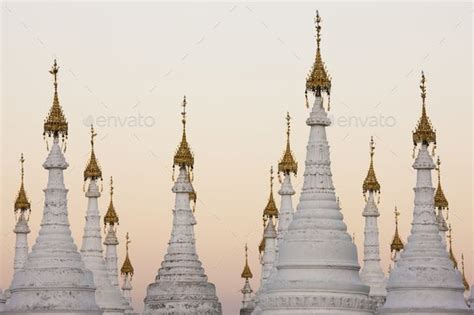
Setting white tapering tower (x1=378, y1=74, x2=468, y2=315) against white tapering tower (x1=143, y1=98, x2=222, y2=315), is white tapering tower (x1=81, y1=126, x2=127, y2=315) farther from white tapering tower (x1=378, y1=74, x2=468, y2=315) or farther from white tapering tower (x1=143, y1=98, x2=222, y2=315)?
white tapering tower (x1=378, y1=74, x2=468, y2=315)

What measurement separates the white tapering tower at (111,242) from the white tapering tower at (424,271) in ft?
117

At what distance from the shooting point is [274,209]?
14800 cm

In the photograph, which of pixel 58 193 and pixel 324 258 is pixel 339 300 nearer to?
pixel 324 258

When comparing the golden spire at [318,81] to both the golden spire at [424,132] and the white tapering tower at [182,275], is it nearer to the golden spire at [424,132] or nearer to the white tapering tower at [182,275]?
the golden spire at [424,132]

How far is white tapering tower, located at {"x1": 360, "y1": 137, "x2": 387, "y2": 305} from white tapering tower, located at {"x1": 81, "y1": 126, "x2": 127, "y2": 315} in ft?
60.2

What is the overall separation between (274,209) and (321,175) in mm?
35258

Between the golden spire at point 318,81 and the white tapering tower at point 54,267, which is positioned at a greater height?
the golden spire at point 318,81

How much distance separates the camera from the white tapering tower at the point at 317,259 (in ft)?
358

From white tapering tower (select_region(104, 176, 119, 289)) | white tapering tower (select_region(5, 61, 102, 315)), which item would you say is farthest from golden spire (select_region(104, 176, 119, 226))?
white tapering tower (select_region(5, 61, 102, 315))

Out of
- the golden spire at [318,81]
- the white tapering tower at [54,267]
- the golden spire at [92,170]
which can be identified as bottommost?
the white tapering tower at [54,267]

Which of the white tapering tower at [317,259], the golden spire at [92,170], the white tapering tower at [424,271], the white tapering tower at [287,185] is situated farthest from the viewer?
the golden spire at [92,170]

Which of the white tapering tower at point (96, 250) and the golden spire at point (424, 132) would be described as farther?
the white tapering tower at point (96, 250)

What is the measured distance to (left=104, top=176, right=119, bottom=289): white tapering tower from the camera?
14612 centimetres

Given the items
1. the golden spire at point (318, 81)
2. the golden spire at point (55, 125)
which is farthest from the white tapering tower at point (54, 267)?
the golden spire at point (318, 81)
